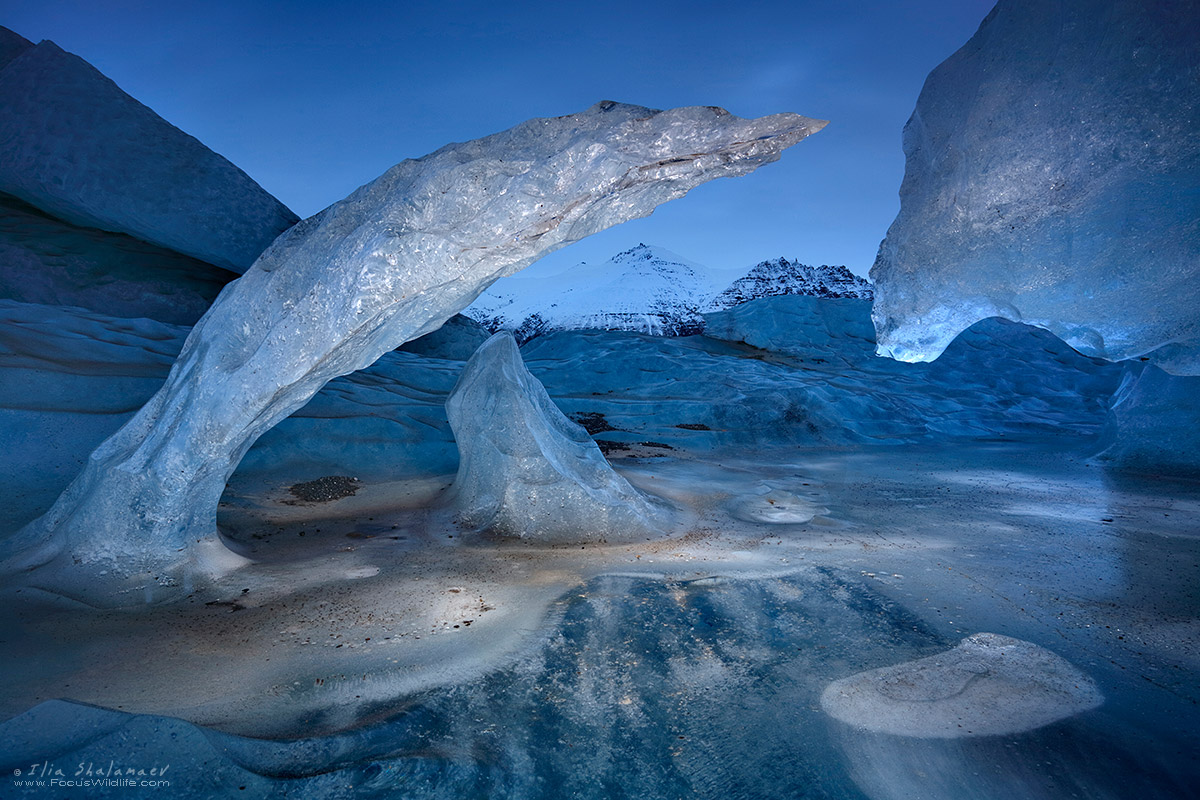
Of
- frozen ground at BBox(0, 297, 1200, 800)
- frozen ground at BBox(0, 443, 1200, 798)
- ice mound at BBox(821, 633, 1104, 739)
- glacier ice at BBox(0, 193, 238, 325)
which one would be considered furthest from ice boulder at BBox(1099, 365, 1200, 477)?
glacier ice at BBox(0, 193, 238, 325)

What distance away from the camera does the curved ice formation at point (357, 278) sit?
373cm

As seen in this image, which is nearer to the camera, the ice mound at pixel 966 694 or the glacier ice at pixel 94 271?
the ice mound at pixel 966 694

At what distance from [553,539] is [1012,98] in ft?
18.4

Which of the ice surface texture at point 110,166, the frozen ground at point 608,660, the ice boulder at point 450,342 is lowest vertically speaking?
the frozen ground at point 608,660

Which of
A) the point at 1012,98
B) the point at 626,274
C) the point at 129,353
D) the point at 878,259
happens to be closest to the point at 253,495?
the point at 129,353

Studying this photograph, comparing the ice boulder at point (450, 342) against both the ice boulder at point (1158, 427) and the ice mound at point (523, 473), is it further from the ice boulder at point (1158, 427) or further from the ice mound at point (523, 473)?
the ice boulder at point (1158, 427)

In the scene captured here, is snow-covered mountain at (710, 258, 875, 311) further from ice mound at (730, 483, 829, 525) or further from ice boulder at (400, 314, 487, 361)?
ice mound at (730, 483, 829, 525)

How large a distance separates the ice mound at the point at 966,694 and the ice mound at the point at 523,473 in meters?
2.52

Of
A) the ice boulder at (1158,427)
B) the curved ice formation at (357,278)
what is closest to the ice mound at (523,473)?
the curved ice formation at (357,278)

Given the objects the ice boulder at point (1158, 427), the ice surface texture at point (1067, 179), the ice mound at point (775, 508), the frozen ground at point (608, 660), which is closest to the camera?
the frozen ground at point (608, 660)

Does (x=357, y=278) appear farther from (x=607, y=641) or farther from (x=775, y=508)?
(x=775, y=508)

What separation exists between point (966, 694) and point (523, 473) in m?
3.55

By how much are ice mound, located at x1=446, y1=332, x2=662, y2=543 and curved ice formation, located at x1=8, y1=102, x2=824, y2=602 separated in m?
1.57

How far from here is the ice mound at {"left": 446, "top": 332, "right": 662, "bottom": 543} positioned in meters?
5.07
